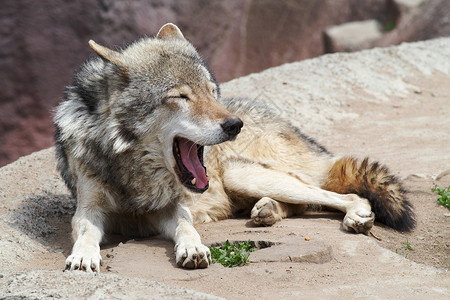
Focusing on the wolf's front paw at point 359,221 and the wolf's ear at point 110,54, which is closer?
the wolf's ear at point 110,54

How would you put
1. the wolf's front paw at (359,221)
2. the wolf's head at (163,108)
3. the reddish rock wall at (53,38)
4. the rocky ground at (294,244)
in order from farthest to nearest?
the reddish rock wall at (53,38) → the wolf's front paw at (359,221) → the wolf's head at (163,108) → the rocky ground at (294,244)

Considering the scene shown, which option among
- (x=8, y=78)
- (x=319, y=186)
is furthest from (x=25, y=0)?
(x=319, y=186)

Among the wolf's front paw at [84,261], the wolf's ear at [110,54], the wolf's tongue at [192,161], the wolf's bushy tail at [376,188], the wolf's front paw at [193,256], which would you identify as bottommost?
the wolf's front paw at [84,261]

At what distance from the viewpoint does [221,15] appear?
11.4 metres

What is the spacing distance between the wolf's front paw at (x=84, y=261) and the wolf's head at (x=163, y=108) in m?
0.81

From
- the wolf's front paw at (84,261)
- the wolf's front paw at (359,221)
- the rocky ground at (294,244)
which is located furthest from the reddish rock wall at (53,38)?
the wolf's front paw at (84,261)

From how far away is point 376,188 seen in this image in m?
4.57

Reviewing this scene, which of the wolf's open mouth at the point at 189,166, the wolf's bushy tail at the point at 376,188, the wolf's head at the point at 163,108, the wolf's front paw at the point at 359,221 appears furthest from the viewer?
the wolf's bushy tail at the point at 376,188

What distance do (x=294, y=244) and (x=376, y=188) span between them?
1.13 metres

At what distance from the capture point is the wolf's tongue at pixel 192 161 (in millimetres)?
4027

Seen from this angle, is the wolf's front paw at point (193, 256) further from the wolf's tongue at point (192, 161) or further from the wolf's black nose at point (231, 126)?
the wolf's black nose at point (231, 126)

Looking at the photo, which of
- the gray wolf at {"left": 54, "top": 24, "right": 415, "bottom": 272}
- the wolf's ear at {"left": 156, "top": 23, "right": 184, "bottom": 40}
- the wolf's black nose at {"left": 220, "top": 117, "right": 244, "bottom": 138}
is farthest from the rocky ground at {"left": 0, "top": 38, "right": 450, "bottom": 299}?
the wolf's ear at {"left": 156, "top": 23, "right": 184, "bottom": 40}

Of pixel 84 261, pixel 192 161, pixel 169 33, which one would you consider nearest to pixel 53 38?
pixel 169 33

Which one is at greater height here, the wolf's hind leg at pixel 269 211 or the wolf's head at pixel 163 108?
the wolf's head at pixel 163 108
